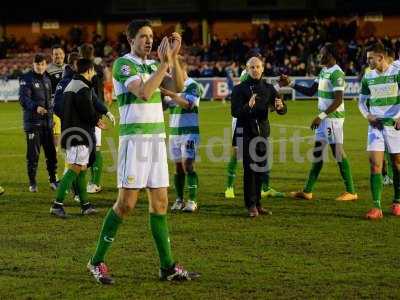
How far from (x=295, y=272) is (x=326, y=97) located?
4890mm

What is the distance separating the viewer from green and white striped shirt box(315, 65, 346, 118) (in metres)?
11.9

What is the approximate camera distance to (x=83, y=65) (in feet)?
34.8

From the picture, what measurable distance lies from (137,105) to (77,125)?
3.71 metres

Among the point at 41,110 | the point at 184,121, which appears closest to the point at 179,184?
the point at 184,121

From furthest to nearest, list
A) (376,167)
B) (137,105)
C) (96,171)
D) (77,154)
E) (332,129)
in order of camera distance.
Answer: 1. (96,171)
2. (332,129)
3. (77,154)
4. (376,167)
5. (137,105)

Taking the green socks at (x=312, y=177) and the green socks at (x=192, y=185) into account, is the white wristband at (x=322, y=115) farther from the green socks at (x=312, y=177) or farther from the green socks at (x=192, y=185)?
the green socks at (x=192, y=185)

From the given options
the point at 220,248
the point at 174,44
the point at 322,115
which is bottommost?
the point at 220,248

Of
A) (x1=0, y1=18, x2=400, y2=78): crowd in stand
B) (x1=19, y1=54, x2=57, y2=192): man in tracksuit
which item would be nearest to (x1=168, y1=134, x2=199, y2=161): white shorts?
(x1=19, y1=54, x2=57, y2=192): man in tracksuit

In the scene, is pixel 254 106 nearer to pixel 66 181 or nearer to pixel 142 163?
pixel 66 181

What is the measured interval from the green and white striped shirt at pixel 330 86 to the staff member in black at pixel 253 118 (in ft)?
4.95

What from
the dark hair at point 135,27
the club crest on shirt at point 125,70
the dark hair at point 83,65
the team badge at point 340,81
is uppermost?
the dark hair at point 135,27

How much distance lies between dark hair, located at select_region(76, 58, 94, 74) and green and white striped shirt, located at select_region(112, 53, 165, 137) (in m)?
3.53

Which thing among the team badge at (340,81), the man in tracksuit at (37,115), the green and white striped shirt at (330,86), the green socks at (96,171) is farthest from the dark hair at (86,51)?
the team badge at (340,81)

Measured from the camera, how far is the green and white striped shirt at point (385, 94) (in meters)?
10.5
